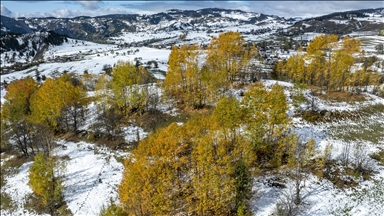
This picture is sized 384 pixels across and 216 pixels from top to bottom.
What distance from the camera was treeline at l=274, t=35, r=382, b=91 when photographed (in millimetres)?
57594

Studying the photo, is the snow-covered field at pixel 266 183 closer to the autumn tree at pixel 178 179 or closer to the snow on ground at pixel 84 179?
the snow on ground at pixel 84 179

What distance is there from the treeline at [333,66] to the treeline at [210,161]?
20.8 metres

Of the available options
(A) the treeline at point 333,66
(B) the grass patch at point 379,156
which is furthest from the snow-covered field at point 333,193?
(A) the treeline at point 333,66

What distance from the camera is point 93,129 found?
5622cm

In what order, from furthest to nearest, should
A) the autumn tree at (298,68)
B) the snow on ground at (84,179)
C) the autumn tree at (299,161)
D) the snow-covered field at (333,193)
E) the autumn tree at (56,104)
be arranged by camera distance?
the autumn tree at (298,68) < the autumn tree at (56,104) < the snow on ground at (84,179) < the autumn tree at (299,161) < the snow-covered field at (333,193)

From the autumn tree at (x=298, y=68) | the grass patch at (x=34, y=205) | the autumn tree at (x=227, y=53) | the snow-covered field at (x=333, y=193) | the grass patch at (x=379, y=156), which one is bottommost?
the grass patch at (x=34, y=205)

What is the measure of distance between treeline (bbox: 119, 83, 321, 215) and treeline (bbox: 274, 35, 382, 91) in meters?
20.8

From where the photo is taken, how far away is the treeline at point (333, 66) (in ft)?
189

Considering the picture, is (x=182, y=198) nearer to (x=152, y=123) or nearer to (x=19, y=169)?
(x=152, y=123)

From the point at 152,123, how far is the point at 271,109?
26039 mm

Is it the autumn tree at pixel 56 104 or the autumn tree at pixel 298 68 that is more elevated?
the autumn tree at pixel 298 68

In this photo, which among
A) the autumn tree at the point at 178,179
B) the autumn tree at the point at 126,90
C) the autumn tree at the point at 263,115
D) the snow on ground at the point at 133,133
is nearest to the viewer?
the autumn tree at the point at 178,179

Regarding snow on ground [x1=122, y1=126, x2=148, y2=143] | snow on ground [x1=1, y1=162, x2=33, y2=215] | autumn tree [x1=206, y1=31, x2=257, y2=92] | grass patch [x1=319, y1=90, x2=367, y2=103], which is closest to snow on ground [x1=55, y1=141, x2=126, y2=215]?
snow on ground [x1=122, y1=126, x2=148, y2=143]

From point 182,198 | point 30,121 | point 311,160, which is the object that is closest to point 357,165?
point 311,160
